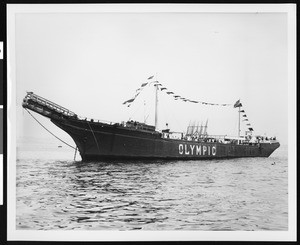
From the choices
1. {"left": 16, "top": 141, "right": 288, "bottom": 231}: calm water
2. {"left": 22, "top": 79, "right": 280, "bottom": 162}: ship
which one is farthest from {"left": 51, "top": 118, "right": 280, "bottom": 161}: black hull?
{"left": 16, "top": 141, "right": 288, "bottom": 231}: calm water

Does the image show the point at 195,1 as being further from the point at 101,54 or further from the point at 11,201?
the point at 11,201

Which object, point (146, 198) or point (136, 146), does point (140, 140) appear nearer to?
point (136, 146)

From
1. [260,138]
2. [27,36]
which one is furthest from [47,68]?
[260,138]

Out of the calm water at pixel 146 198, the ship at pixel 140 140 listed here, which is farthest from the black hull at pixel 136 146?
the calm water at pixel 146 198

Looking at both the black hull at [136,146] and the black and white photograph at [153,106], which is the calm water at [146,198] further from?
the black hull at [136,146]

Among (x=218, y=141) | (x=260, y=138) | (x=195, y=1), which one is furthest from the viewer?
(x=218, y=141)

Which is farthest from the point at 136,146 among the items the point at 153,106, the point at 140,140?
the point at 153,106
